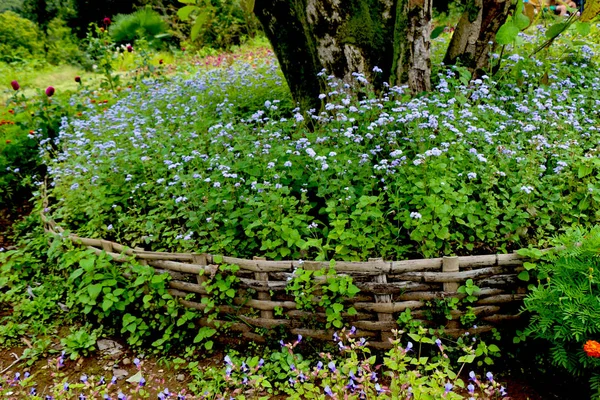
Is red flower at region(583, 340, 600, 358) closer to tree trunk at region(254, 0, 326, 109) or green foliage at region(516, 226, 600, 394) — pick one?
green foliage at region(516, 226, 600, 394)

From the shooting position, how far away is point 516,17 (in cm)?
365

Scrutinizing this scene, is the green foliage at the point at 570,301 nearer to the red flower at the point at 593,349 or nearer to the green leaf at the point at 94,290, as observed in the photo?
the red flower at the point at 593,349

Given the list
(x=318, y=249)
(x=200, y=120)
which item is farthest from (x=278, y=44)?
(x=318, y=249)

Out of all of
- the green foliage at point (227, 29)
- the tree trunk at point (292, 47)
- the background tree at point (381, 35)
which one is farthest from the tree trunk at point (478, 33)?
the green foliage at point (227, 29)

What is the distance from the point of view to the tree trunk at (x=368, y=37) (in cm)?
394

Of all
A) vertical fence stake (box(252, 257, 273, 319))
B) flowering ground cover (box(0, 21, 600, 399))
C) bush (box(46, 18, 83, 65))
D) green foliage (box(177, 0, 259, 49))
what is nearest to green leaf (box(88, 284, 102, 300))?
flowering ground cover (box(0, 21, 600, 399))

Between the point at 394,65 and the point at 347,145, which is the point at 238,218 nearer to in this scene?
the point at 347,145

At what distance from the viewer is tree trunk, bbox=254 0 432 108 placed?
12.9 ft

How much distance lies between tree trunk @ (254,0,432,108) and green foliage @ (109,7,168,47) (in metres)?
11.6

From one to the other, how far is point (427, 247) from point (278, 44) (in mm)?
2566

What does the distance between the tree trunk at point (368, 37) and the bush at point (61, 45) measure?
1341 centimetres

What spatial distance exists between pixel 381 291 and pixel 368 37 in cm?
229

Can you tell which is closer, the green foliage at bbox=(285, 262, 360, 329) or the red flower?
the red flower

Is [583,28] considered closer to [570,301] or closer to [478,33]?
[478,33]
